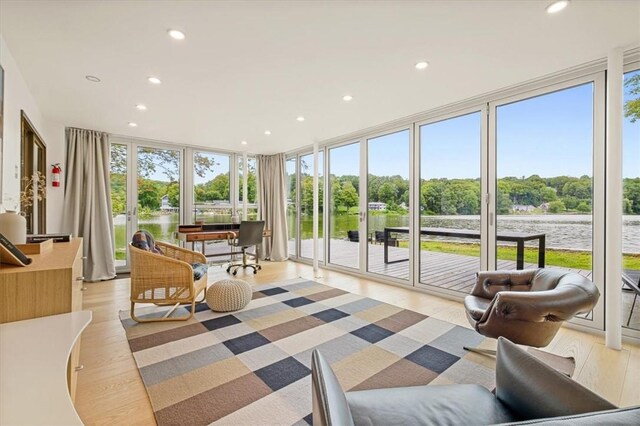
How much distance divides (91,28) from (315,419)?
2.76 metres

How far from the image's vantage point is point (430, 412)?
3.55ft

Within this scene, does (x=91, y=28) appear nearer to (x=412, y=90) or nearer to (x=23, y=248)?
(x=23, y=248)

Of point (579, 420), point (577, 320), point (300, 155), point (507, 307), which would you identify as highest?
point (300, 155)

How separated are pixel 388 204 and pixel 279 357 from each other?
9.77 ft

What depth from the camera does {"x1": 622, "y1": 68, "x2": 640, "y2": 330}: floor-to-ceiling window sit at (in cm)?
249

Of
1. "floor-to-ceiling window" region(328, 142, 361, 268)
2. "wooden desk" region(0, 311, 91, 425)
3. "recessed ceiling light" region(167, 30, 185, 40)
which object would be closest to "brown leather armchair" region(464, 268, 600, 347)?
"wooden desk" region(0, 311, 91, 425)

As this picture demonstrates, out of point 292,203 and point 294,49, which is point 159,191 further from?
point 294,49

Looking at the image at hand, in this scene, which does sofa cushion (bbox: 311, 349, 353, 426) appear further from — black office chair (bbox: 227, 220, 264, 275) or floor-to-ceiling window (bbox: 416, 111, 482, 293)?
black office chair (bbox: 227, 220, 264, 275)

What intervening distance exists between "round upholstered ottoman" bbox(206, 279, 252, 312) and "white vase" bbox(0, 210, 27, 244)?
1.66 metres

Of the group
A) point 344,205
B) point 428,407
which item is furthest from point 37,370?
point 344,205

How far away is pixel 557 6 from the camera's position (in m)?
1.80

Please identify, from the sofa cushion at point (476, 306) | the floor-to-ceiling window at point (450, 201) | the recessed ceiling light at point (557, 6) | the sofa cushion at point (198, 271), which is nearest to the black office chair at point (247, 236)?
the sofa cushion at point (198, 271)

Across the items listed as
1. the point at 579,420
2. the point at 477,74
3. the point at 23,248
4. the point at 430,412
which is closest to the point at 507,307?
the point at 430,412

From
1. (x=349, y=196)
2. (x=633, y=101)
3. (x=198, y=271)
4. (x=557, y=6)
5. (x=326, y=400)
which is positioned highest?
(x=557, y=6)
